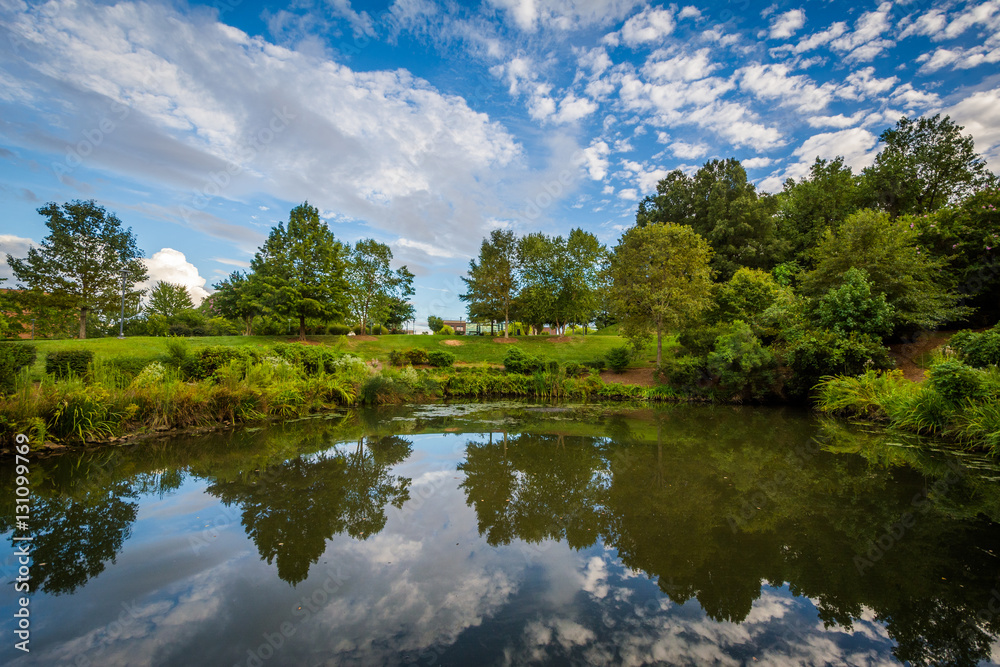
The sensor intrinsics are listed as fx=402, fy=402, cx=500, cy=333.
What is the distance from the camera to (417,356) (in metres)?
22.6

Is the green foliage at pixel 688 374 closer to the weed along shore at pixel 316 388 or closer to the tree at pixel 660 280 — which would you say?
the weed along shore at pixel 316 388

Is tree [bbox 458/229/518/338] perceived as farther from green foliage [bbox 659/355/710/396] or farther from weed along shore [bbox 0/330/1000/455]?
green foliage [bbox 659/355/710/396]

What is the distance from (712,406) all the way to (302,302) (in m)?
23.5

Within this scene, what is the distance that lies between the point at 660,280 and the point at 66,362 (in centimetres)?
2223

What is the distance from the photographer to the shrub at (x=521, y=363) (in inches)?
778

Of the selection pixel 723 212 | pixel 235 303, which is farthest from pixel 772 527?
pixel 235 303

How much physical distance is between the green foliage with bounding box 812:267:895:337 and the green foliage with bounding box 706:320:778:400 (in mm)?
2326

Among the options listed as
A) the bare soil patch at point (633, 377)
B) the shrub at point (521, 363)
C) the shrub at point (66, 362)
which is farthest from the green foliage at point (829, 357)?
the shrub at point (66, 362)

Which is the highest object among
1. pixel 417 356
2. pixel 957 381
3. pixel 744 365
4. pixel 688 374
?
pixel 417 356

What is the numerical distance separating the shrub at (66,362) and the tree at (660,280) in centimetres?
2019

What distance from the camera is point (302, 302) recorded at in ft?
83.8

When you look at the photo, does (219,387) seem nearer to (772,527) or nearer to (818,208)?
(772,527)

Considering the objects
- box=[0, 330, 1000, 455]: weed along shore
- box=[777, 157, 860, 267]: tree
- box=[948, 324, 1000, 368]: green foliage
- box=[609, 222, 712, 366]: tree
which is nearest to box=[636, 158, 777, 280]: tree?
box=[777, 157, 860, 267]: tree

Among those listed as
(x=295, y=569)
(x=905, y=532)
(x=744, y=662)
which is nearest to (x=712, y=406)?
(x=905, y=532)
